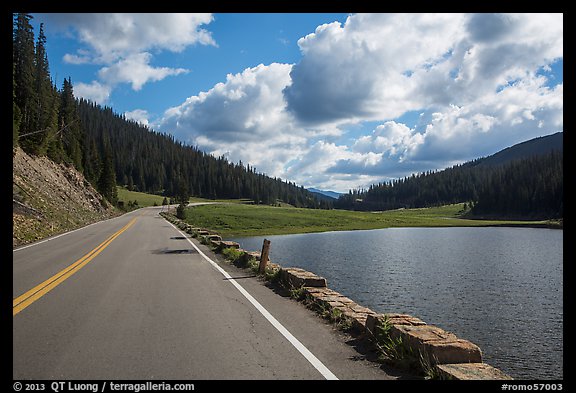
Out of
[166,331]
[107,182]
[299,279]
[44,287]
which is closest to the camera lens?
[166,331]

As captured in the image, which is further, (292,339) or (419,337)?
(292,339)

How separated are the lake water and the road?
19.6ft

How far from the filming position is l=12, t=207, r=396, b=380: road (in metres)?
5.55

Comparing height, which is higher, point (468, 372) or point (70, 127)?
point (70, 127)

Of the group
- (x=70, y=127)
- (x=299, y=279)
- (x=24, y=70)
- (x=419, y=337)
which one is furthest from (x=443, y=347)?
(x=70, y=127)

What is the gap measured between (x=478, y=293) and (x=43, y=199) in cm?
4009

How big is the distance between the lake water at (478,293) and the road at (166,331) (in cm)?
598

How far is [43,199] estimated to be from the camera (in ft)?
145

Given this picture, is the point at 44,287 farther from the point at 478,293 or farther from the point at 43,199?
the point at 43,199
